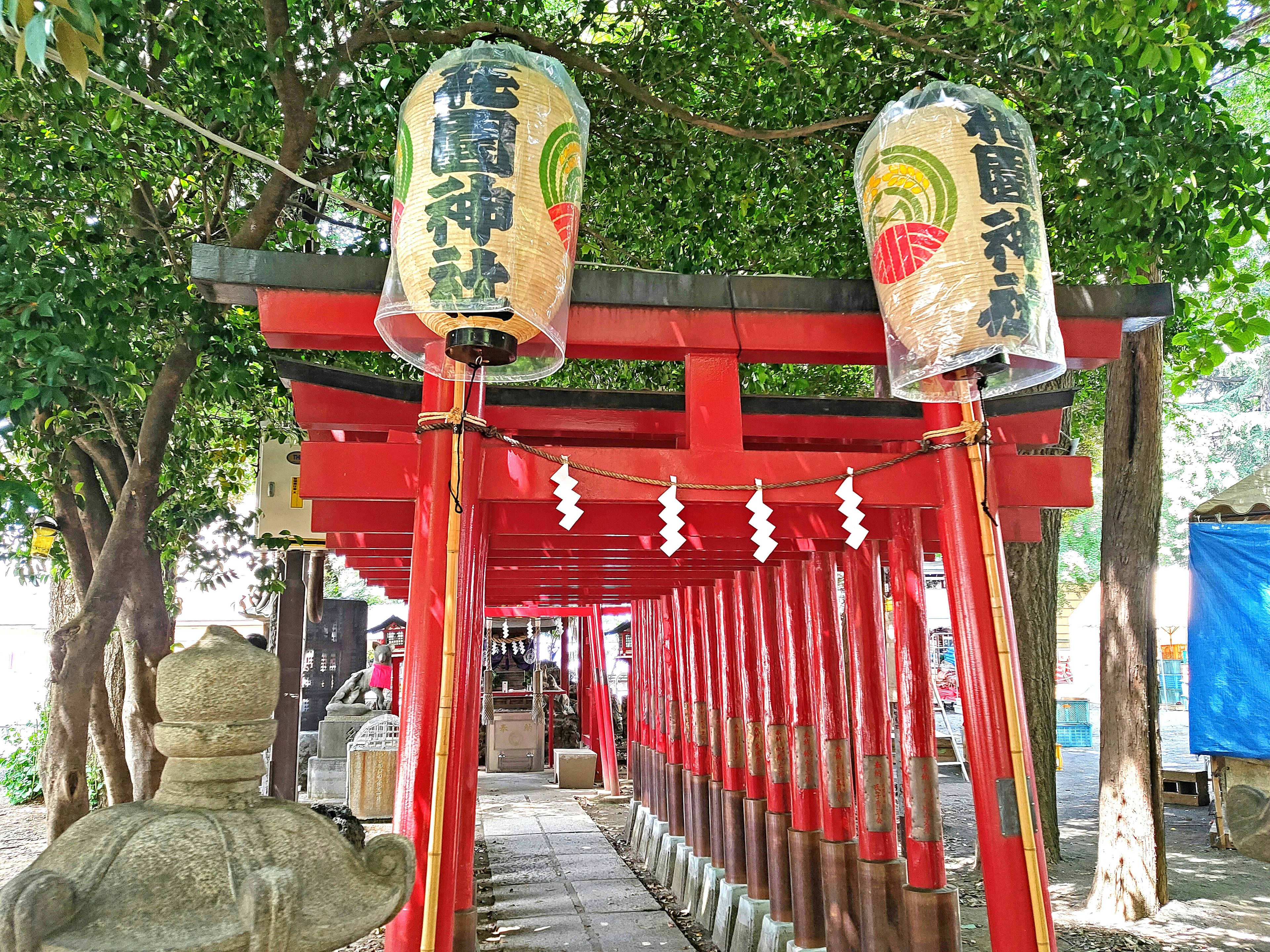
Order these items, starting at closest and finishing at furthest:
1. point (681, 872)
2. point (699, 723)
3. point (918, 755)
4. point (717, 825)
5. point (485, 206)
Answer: point (485, 206), point (918, 755), point (717, 825), point (699, 723), point (681, 872)

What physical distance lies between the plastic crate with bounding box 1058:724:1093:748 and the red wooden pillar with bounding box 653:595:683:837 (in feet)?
56.4

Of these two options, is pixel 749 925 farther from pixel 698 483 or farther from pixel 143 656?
pixel 143 656

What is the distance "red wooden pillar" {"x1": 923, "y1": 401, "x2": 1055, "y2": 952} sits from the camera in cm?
425

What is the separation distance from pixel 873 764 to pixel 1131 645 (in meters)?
3.70

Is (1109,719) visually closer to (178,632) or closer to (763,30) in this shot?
(763,30)

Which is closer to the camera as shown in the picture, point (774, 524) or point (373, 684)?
point (774, 524)

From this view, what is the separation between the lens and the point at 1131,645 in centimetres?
854

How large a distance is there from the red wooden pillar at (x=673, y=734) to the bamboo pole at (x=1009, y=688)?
758cm

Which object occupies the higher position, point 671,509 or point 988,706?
point 671,509

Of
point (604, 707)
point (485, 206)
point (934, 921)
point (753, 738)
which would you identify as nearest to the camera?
point (485, 206)

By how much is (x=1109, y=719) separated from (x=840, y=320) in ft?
19.1

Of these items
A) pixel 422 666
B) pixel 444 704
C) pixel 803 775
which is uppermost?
pixel 422 666

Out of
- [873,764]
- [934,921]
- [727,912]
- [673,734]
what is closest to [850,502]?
[873,764]

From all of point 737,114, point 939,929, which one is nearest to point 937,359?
point 939,929
